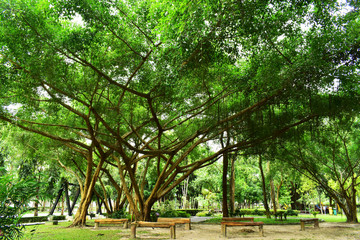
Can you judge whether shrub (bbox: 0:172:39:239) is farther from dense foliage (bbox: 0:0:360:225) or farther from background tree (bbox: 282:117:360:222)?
background tree (bbox: 282:117:360:222)

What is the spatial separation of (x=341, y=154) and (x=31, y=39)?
1775cm

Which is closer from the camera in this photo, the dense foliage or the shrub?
the shrub

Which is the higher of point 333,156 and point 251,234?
point 333,156

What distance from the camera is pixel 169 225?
8.11 m

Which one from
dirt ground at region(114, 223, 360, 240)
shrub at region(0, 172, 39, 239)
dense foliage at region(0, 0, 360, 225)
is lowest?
dirt ground at region(114, 223, 360, 240)

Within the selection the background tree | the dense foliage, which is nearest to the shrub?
the dense foliage

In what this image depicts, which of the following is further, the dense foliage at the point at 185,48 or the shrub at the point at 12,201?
the dense foliage at the point at 185,48

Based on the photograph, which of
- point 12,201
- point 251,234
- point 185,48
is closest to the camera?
point 12,201

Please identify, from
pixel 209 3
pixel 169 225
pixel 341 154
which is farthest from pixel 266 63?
pixel 341 154

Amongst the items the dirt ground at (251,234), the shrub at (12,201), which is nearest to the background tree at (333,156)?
the dirt ground at (251,234)

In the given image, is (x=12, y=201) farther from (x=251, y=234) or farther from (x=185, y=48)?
(x=251, y=234)

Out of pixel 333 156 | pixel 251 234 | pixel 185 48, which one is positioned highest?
pixel 185 48

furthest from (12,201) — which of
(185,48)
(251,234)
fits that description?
(251,234)

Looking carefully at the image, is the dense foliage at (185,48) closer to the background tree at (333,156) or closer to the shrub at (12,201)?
the shrub at (12,201)
